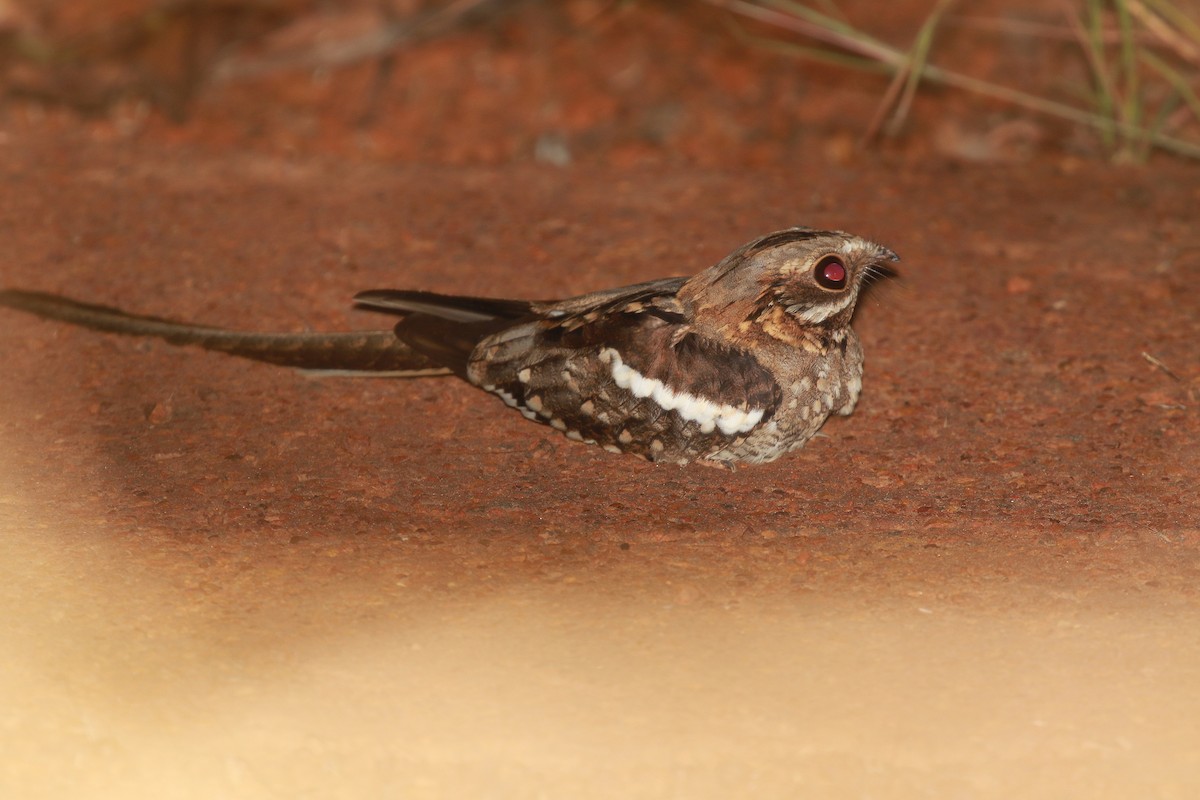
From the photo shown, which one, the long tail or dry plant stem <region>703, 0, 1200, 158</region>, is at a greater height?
dry plant stem <region>703, 0, 1200, 158</region>

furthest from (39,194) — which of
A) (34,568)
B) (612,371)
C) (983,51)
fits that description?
(983,51)

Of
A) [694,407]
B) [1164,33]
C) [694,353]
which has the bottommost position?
[694,407]

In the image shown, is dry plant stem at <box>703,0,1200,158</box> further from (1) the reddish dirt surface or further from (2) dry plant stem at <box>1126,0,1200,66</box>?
(2) dry plant stem at <box>1126,0,1200,66</box>

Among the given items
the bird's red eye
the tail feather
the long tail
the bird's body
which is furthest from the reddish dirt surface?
the bird's red eye

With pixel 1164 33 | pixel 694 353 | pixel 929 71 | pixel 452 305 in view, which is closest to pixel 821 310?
pixel 694 353

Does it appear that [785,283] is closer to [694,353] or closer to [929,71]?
[694,353]

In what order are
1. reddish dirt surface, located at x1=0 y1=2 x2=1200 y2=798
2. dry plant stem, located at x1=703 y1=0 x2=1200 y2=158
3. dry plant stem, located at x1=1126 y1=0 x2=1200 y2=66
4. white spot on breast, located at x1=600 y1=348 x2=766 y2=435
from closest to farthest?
reddish dirt surface, located at x1=0 y1=2 x2=1200 y2=798, white spot on breast, located at x1=600 y1=348 x2=766 y2=435, dry plant stem, located at x1=703 y1=0 x2=1200 y2=158, dry plant stem, located at x1=1126 y1=0 x2=1200 y2=66

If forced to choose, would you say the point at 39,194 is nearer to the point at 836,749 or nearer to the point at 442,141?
the point at 442,141

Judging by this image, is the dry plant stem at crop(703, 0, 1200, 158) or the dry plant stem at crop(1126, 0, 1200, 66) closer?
the dry plant stem at crop(703, 0, 1200, 158)
